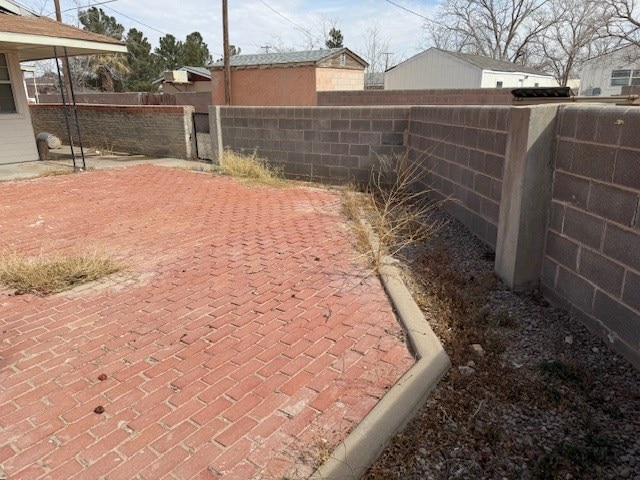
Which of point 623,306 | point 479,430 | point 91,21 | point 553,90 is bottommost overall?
point 479,430

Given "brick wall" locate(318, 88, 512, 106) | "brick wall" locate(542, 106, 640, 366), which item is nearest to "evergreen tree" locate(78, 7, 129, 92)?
"brick wall" locate(318, 88, 512, 106)

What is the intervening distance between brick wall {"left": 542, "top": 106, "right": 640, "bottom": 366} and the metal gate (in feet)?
30.4

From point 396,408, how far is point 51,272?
3.45 meters

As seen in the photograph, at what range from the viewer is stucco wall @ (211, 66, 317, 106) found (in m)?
20.6

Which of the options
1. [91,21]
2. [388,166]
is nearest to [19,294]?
[388,166]

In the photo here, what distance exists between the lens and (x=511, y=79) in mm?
24281

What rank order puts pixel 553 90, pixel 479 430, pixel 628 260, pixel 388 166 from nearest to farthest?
pixel 479 430 → pixel 628 260 → pixel 553 90 → pixel 388 166

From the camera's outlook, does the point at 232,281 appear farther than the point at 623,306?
Yes

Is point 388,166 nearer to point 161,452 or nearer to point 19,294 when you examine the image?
point 19,294

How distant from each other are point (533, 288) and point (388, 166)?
4791 millimetres

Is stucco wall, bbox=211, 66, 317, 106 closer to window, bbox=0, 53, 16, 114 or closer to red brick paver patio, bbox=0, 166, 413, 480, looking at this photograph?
window, bbox=0, 53, 16, 114

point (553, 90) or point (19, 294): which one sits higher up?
point (553, 90)

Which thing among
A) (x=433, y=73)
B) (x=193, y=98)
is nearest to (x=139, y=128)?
(x=193, y=98)

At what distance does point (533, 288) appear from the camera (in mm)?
3934
